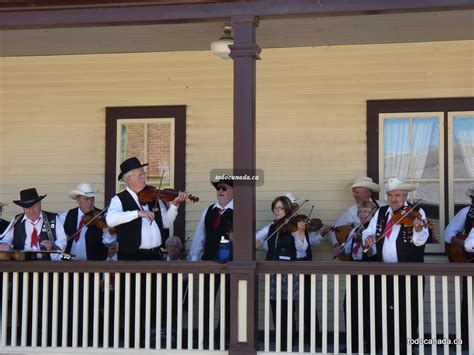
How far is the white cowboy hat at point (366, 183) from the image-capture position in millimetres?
7605

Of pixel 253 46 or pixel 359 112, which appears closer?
pixel 253 46

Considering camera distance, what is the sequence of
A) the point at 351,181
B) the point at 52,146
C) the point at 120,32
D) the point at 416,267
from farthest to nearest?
the point at 52,146 → the point at 351,181 → the point at 120,32 → the point at 416,267

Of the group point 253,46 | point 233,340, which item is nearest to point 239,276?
point 233,340

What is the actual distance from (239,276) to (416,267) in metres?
1.47

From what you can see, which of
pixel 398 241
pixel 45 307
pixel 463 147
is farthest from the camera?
pixel 463 147

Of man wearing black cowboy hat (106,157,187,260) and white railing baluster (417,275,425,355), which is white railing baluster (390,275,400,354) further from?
man wearing black cowboy hat (106,157,187,260)

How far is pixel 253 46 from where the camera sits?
629 centimetres

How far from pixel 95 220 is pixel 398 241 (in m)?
2.99

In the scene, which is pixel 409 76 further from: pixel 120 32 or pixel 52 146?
pixel 52 146

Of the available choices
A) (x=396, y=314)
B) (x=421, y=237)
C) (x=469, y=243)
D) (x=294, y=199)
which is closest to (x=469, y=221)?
(x=469, y=243)

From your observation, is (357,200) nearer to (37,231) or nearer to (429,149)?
(429,149)

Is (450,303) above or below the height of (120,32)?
below

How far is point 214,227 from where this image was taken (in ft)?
25.1

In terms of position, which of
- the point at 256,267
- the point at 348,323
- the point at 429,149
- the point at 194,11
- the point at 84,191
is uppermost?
the point at 194,11
